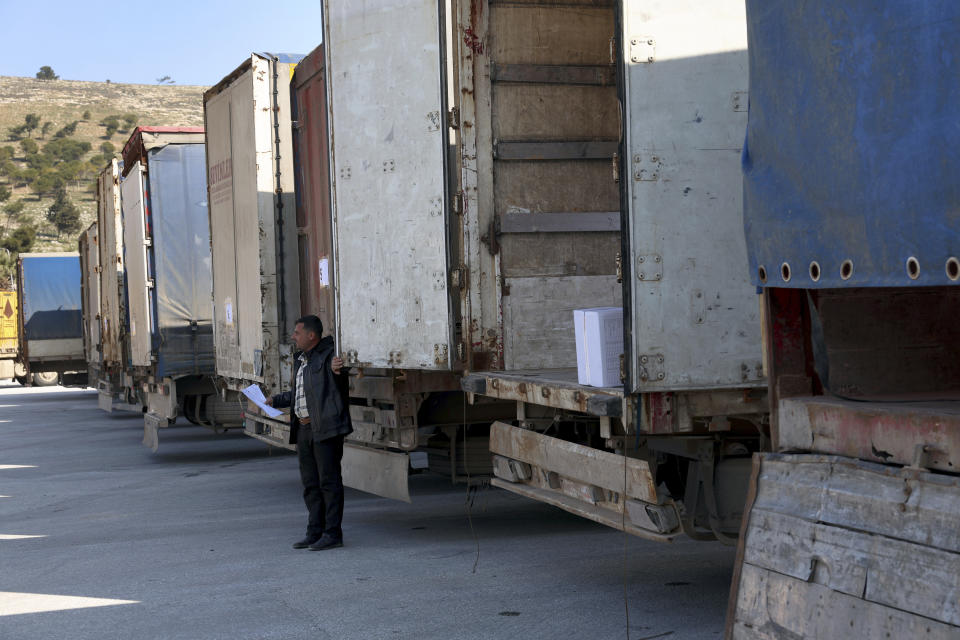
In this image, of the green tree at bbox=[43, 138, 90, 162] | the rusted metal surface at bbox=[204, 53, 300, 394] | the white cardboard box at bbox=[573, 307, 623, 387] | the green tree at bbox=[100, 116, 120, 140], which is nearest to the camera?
the white cardboard box at bbox=[573, 307, 623, 387]

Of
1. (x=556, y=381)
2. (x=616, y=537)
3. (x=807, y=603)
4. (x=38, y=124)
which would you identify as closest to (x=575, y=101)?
(x=556, y=381)

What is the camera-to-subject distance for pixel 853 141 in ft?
11.7

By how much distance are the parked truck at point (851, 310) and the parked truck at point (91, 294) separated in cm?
1889

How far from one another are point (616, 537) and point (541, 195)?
2.60m

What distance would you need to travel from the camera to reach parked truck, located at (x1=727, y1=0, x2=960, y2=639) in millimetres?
3287

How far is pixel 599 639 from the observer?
5820 mm

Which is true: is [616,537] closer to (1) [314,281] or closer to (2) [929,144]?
(1) [314,281]

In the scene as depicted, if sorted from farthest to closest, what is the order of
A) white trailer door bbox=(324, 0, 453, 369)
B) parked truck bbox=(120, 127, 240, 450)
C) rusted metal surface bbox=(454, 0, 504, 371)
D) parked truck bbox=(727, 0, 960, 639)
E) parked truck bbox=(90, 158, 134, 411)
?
parked truck bbox=(90, 158, 134, 411), parked truck bbox=(120, 127, 240, 450), white trailer door bbox=(324, 0, 453, 369), rusted metal surface bbox=(454, 0, 504, 371), parked truck bbox=(727, 0, 960, 639)

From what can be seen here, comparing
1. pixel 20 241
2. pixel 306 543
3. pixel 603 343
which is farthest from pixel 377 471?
pixel 20 241

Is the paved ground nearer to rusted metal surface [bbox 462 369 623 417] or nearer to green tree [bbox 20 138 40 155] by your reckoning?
rusted metal surface [bbox 462 369 623 417]

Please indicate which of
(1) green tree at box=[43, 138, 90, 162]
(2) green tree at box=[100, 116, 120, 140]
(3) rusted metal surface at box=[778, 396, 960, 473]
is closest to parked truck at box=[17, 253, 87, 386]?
(3) rusted metal surface at box=[778, 396, 960, 473]

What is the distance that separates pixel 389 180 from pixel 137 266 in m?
8.90

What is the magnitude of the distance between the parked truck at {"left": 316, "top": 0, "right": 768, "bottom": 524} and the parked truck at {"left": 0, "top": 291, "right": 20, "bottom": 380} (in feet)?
96.2

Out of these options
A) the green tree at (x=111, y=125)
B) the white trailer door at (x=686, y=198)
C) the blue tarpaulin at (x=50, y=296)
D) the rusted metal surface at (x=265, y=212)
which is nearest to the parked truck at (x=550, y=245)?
the white trailer door at (x=686, y=198)
